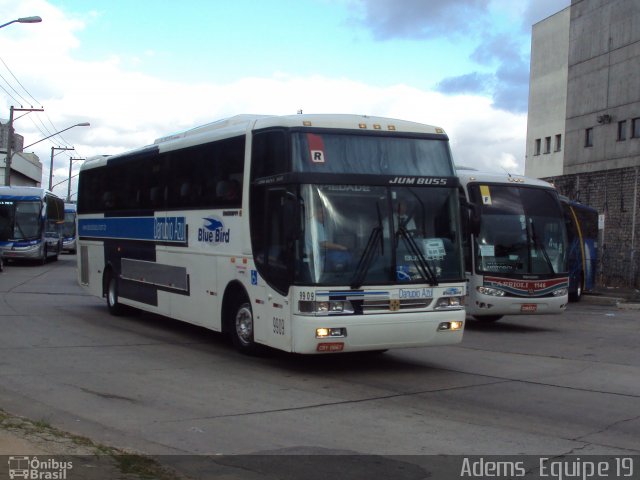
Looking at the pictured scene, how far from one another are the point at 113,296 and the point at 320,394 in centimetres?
915

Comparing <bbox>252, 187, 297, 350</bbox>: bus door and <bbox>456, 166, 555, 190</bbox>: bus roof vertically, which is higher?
<bbox>456, 166, 555, 190</bbox>: bus roof

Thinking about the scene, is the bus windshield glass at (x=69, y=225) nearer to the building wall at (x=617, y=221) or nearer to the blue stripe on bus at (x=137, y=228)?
the building wall at (x=617, y=221)

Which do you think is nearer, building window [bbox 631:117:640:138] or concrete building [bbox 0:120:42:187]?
building window [bbox 631:117:640:138]

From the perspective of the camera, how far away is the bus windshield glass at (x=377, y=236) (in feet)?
32.2

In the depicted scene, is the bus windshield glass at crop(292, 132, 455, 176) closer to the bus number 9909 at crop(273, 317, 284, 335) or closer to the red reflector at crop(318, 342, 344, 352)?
the bus number 9909 at crop(273, 317, 284, 335)

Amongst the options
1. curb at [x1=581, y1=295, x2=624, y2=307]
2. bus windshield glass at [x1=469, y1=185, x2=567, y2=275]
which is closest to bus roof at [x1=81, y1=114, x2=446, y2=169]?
bus windshield glass at [x1=469, y1=185, x2=567, y2=275]

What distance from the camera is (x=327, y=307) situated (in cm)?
977

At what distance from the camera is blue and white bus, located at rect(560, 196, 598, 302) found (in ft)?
84.8

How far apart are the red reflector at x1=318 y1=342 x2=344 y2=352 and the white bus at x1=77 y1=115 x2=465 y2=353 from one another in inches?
0.5

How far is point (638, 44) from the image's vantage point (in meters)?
47.8

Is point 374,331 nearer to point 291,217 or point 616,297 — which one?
point 291,217

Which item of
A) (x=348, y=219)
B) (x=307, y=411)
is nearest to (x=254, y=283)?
(x=348, y=219)

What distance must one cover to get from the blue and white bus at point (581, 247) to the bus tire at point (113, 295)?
14020 mm

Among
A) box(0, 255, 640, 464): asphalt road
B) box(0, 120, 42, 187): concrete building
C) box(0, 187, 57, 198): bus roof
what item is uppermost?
box(0, 120, 42, 187): concrete building
